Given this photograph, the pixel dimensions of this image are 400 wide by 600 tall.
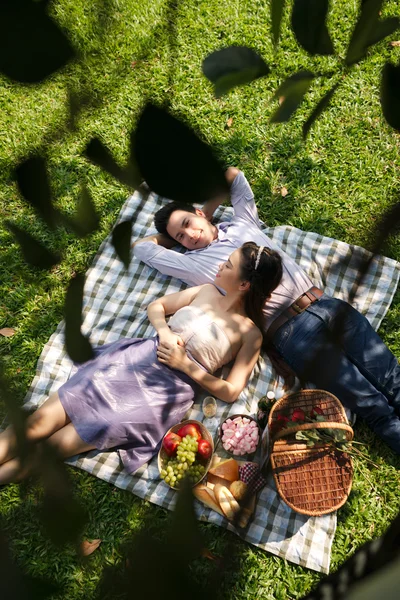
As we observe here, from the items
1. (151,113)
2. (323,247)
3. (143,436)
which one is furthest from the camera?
(323,247)

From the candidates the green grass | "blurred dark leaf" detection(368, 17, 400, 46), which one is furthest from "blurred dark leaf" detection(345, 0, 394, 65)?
the green grass

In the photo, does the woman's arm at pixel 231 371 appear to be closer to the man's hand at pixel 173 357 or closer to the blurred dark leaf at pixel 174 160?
the man's hand at pixel 173 357

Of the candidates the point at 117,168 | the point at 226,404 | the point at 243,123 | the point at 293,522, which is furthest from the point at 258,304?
the point at 117,168

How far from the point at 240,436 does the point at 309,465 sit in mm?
299

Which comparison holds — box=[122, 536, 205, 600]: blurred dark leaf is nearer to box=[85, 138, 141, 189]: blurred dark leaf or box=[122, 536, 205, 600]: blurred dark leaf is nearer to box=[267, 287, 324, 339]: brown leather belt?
box=[85, 138, 141, 189]: blurred dark leaf

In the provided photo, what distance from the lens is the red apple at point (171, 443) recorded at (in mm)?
2263

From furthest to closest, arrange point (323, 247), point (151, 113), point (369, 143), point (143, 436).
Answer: point (369, 143) → point (323, 247) → point (143, 436) → point (151, 113)

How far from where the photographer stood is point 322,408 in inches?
90.4

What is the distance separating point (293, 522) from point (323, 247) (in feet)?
4.34

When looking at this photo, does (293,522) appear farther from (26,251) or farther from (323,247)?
(26,251)

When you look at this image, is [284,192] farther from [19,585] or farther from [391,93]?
[19,585]

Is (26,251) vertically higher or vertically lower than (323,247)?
higher

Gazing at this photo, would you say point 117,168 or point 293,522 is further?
point 293,522

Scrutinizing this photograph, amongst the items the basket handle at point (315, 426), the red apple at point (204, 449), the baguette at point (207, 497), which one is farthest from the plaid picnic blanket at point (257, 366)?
the basket handle at point (315, 426)
